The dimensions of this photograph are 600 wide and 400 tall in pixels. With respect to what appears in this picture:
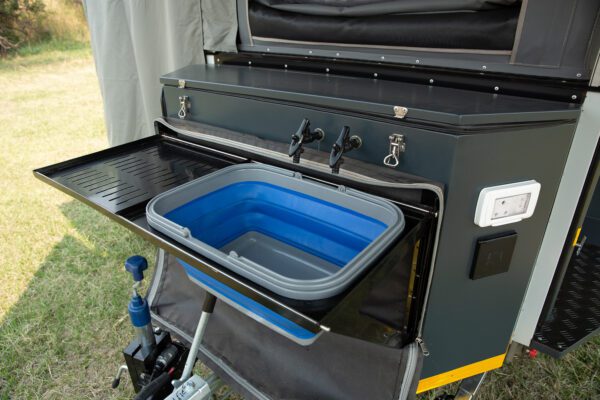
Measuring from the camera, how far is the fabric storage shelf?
42.1 inches

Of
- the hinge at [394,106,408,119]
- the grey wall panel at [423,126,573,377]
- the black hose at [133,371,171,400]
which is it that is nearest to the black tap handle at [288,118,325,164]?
the hinge at [394,106,408,119]

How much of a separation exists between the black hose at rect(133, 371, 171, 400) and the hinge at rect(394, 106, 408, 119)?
1.09 meters

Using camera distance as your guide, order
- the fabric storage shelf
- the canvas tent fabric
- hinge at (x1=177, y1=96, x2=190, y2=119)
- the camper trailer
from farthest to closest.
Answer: the canvas tent fabric, hinge at (x1=177, y1=96, x2=190, y2=119), the fabric storage shelf, the camper trailer

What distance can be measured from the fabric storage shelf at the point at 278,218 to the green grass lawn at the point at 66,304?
856 mm

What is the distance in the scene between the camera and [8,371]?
5.55 feet

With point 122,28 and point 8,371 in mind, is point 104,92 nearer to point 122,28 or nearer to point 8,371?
point 122,28

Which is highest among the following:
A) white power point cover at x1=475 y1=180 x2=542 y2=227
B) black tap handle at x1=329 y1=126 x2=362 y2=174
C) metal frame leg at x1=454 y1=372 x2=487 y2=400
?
black tap handle at x1=329 y1=126 x2=362 y2=174

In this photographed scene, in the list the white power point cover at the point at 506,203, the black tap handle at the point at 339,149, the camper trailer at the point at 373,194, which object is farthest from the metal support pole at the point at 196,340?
the white power point cover at the point at 506,203

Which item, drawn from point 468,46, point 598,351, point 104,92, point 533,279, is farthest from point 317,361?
point 104,92

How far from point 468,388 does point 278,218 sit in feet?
2.99

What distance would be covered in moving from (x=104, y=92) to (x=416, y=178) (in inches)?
77.4

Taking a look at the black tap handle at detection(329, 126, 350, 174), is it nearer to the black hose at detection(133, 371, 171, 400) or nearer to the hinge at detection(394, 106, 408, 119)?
the hinge at detection(394, 106, 408, 119)

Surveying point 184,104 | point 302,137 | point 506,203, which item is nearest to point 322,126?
point 302,137

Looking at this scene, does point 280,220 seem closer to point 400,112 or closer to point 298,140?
point 298,140
